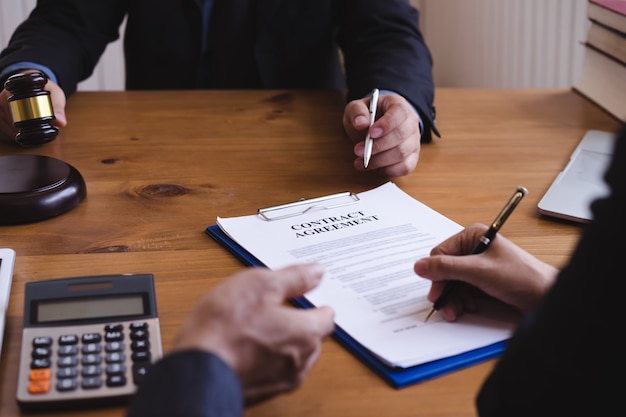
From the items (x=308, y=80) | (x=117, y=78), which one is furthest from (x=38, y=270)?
(x=117, y=78)

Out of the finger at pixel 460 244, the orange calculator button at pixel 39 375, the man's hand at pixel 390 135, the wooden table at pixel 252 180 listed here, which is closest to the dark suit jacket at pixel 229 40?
the wooden table at pixel 252 180

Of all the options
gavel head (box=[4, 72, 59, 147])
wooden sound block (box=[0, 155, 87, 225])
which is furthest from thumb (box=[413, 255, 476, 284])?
gavel head (box=[4, 72, 59, 147])

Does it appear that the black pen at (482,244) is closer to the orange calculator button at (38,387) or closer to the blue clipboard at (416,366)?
the blue clipboard at (416,366)

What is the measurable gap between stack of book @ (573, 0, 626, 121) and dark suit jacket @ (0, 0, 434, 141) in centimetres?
31

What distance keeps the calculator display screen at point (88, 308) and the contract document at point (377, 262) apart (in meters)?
0.18

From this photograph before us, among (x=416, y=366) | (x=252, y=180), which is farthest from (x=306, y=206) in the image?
(x=416, y=366)

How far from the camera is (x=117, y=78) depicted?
2.92 metres

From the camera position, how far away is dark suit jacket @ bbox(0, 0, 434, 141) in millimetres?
1517

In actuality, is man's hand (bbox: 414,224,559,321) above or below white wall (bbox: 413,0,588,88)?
above

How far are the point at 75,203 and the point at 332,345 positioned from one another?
47 cm

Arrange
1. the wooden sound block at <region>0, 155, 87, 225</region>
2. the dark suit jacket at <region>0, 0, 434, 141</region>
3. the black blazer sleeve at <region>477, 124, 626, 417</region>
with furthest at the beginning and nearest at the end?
the dark suit jacket at <region>0, 0, 434, 141</region>, the wooden sound block at <region>0, 155, 87, 225</region>, the black blazer sleeve at <region>477, 124, 626, 417</region>

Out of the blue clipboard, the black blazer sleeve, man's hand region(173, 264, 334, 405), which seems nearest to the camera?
the black blazer sleeve

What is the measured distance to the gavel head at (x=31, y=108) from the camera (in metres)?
1.11

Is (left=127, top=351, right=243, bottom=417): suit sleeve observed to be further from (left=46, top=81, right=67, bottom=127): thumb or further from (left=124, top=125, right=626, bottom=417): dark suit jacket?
(left=46, top=81, right=67, bottom=127): thumb
